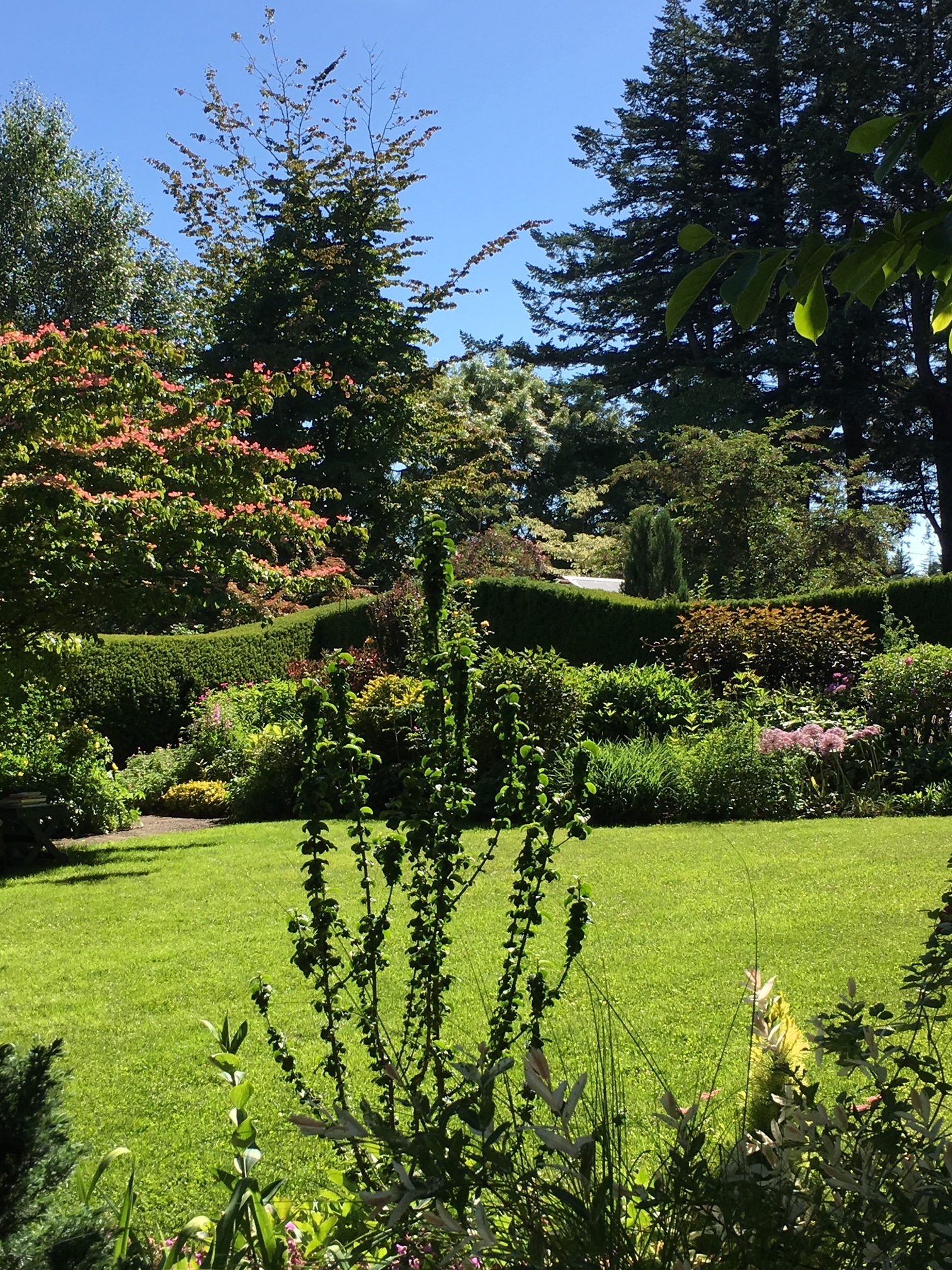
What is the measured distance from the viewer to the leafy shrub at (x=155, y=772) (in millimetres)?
11445

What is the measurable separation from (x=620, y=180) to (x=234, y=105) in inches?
455

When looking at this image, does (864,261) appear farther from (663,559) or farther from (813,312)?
(663,559)

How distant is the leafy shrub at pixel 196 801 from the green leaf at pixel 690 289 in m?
9.84

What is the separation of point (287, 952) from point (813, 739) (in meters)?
5.08

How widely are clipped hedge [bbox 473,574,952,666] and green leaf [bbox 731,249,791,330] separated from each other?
11049mm

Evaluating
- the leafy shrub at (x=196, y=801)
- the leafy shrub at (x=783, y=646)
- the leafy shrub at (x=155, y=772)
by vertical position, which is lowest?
the leafy shrub at (x=196, y=801)

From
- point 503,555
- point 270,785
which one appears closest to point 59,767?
point 270,785

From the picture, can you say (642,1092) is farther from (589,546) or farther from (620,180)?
(620,180)

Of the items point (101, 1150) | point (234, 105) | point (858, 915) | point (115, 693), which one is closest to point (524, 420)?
point (234, 105)

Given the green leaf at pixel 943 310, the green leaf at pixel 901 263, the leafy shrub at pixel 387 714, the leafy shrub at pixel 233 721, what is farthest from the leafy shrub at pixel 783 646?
the green leaf at pixel 901 263

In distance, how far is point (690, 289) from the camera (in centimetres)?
Answer: 154

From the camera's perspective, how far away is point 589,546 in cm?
2553

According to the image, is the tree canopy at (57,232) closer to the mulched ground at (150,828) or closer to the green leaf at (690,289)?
the mulched ground at (150,828)

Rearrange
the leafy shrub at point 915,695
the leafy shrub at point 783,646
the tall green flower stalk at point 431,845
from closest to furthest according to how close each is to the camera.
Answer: the tall green flower stalk at point 431,845 < the leafy shrub at point 915,695 < the leafy shrub at point 783,646
